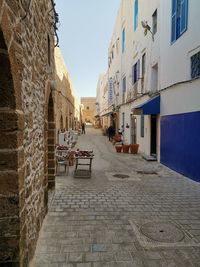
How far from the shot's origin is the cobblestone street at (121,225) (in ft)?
12.2

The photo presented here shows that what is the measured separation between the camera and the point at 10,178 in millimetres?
2895

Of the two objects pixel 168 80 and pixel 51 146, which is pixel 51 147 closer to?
pixel 51 146

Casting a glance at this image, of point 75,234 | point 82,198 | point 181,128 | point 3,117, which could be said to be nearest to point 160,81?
point 181,128

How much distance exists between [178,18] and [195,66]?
2516 millimetres

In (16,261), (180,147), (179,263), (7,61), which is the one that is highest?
(7,61)

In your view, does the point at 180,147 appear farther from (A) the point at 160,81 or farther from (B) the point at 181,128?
(A) the point at 160,81

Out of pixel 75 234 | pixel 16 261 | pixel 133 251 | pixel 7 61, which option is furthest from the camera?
pixel 75 234

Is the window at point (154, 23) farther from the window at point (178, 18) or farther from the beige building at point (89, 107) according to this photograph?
the beige building at point (89, 107)

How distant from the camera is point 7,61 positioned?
2.52 metres

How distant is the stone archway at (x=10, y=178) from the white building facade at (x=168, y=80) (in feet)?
20.9

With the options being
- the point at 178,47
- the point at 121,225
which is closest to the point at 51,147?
the point at 121,225

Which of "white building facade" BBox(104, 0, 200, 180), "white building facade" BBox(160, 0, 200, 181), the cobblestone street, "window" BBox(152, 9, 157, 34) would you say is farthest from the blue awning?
the cobblestone street

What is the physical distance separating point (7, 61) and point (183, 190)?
246 inches

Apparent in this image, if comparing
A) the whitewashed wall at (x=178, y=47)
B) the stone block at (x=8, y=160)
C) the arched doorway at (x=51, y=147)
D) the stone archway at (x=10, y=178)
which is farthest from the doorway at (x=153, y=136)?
the stone block at (x=8, y=160)
